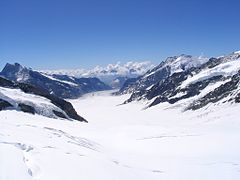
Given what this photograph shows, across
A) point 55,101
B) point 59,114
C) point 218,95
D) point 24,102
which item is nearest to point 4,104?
point 24,102

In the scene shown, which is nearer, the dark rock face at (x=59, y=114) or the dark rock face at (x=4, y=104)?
the dark rock face at (x=4, y=104)

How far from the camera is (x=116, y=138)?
5069 centimetres

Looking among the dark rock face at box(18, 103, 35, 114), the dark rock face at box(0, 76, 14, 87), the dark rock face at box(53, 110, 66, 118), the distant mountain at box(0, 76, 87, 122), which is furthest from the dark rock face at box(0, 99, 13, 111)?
the dark rock face at box(0, 76, 14, 87)

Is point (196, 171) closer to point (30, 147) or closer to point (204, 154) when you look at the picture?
point (204, 154)

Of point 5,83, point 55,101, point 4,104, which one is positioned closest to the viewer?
point 4,104

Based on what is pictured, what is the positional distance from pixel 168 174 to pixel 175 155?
10.8 metres

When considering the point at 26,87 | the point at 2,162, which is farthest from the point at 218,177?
the point at 26,87

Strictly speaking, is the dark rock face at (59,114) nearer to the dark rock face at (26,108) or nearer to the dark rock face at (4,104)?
the dark rock face at (26,108)

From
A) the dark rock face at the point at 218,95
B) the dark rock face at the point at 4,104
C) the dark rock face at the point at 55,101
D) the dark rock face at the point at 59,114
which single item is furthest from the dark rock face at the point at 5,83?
the dark rock face at the point at 218,95

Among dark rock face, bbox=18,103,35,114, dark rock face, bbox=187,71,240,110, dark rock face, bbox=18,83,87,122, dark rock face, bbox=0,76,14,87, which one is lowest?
dark rock face, bbox=18,103,35,114

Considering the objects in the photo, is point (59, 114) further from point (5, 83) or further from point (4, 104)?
point (5, 83)

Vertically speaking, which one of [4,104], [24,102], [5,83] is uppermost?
[5,83]

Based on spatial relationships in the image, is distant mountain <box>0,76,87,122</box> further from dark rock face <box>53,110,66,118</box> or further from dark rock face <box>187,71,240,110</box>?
dark rock face <box>187,71,240,110</box>

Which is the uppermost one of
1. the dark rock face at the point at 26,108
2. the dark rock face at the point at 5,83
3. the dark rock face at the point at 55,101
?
the dark rock face at the point at 5,83
